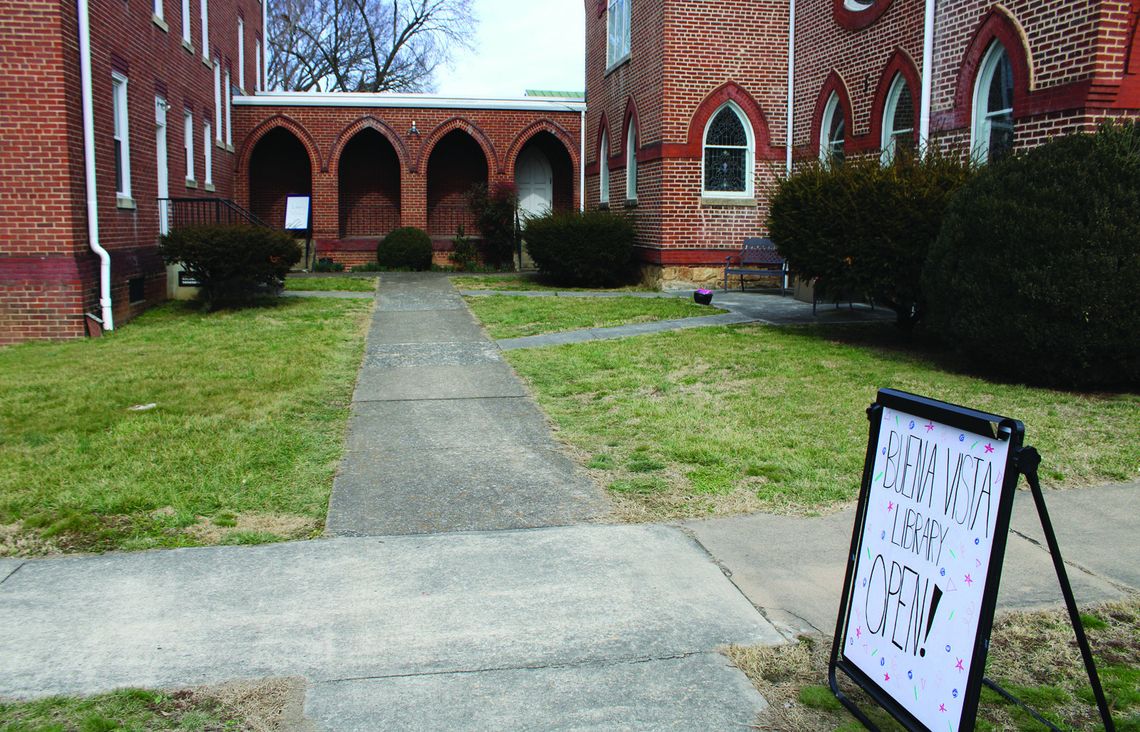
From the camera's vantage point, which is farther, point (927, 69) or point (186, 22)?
point (186, 22)

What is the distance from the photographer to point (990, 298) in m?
9.09

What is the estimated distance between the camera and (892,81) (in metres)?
14.6

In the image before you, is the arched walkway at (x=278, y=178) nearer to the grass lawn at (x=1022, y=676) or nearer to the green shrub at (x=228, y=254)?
the green shrub at (x=228, y=254)

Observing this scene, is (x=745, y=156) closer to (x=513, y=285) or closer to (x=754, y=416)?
(x=513, y=285)

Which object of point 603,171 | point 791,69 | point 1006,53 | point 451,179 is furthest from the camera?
point 451,179

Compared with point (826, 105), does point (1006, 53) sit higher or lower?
lower

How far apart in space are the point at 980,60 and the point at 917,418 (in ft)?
35.7

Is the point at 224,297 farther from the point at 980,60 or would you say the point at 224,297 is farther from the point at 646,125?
the point at 980,60

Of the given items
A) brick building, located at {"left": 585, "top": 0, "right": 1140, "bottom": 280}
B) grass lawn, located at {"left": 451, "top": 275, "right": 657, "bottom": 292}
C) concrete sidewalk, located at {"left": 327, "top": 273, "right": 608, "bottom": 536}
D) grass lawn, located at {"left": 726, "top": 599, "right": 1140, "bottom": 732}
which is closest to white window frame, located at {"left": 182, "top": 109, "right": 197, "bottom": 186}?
grass lawn, located at {"left": 451, "top": 275, "right": 657, "bottom": 292}

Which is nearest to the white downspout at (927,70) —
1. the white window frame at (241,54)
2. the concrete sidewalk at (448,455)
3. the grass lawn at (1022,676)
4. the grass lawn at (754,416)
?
the grass lawn at (754,416)

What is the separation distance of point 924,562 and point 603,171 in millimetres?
22215

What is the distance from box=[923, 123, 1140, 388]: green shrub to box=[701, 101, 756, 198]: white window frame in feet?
31.9

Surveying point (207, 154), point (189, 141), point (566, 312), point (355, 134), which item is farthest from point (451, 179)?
point (566, 312)

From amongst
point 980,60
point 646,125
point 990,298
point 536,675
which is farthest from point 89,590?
point 646,125
